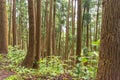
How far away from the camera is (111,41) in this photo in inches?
157

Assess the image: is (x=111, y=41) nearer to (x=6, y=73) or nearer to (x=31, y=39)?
(x=6, y=73)

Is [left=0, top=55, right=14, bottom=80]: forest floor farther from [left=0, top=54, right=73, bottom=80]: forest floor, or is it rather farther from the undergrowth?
the undergrowth

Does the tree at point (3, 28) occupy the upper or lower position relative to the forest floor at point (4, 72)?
upper

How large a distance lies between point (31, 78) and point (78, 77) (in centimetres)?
161

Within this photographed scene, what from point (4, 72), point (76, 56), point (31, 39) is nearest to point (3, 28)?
point (31, 39)

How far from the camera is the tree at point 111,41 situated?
3947 mm

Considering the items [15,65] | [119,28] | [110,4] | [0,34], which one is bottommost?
[15,65]

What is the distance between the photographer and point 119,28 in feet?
12.9

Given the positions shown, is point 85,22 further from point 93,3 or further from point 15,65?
point 15,65

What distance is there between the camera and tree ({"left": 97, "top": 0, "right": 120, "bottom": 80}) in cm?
395

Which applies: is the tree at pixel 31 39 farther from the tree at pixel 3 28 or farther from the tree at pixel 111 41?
the tree at pixel 111 41

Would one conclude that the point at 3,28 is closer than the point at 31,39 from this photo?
No

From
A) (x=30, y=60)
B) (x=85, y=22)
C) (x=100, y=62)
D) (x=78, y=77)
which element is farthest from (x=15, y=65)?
(x=85, y=22)

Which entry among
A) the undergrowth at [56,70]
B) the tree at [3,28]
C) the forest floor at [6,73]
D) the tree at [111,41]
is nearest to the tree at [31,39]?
the undergrowth at [56,70]
